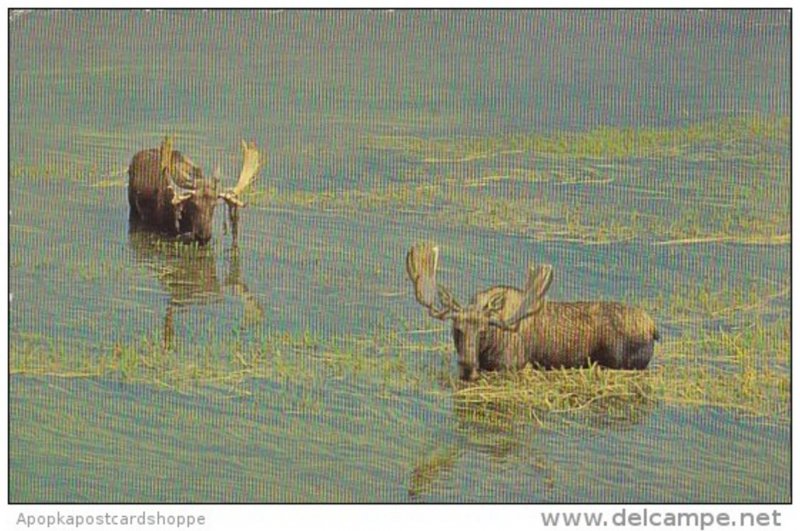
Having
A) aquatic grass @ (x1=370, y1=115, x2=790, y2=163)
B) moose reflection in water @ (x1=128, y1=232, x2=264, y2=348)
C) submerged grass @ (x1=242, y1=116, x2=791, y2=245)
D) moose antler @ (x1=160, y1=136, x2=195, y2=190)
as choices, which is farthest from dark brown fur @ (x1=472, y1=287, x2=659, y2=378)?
moose antler @ (x1=160, y1=136, x2=195, y2=190)

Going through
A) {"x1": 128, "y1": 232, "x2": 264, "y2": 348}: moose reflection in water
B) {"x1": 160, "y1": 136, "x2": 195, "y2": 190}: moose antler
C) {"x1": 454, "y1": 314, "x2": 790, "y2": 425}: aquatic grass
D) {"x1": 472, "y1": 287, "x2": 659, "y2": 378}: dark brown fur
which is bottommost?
{"x1": 454, "y1": 314, "x2": 790, "y2": 425}: aquatic grass

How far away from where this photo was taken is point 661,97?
254 centimetres

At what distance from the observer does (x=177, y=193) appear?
2.55m

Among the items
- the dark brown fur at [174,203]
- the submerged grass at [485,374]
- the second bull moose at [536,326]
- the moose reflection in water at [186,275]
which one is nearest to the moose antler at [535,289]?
the second bull moose at [536,326]

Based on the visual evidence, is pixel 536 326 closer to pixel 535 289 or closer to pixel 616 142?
pixel 535 289

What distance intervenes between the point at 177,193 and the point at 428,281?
0.46 metres

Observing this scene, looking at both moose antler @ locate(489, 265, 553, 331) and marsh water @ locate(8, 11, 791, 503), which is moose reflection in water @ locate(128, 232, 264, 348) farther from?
moose antler @ locate(489, 265, 553, 331)

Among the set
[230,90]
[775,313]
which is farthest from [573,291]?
[230,90]

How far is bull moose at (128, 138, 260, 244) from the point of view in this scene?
100 inches

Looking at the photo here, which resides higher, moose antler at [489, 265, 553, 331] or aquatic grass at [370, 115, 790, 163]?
aquatic grass at [370, 115, 790, 163]

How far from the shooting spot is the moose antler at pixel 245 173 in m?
2.55

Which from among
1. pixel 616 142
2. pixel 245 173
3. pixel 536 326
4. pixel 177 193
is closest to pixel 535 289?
pixel 536 326

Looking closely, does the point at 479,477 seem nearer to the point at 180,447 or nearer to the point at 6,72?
the point at 180,447

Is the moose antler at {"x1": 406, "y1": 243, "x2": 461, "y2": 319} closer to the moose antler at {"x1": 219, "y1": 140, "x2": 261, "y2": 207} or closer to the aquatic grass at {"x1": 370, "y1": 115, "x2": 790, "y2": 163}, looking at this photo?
the aquatic grass at {"x1": 370, "y1": 115, "x2": 790, "y2": 163}
